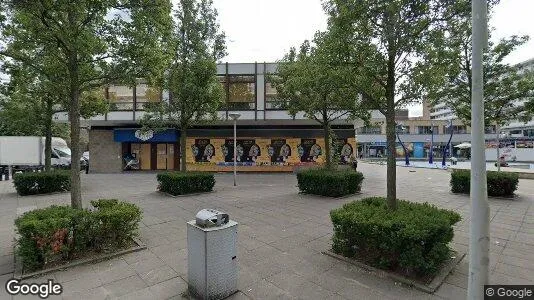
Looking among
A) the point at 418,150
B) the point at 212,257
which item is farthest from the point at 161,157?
the point at 418,150

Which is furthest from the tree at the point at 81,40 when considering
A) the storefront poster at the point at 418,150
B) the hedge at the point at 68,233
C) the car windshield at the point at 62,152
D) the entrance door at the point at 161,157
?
the storefront poster at the point at 418,150

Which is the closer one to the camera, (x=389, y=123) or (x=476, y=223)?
(x=476, y=223)

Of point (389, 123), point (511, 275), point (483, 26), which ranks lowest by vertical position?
point (511, 275)

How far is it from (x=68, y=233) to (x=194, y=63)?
7.95 m

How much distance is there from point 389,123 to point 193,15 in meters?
9.24

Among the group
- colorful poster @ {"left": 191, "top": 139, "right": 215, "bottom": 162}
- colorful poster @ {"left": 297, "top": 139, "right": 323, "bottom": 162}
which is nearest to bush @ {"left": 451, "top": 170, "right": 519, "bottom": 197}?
colorful poster @ {"left": 297, "top": 139, "right": 323, "bottom": 162}

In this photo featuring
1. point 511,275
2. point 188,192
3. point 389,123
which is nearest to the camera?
point 511,275

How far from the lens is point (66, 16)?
557cm

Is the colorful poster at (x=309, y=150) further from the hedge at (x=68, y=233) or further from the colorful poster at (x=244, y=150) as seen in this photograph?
the hedge at (x=68, y=233)

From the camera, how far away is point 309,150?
21.1 metres

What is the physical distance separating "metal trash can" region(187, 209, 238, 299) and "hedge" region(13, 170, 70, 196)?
37.4 feet

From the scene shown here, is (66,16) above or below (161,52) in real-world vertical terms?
above

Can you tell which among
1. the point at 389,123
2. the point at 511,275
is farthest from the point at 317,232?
the point at 511,275

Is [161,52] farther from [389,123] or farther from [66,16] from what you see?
[389,123]
